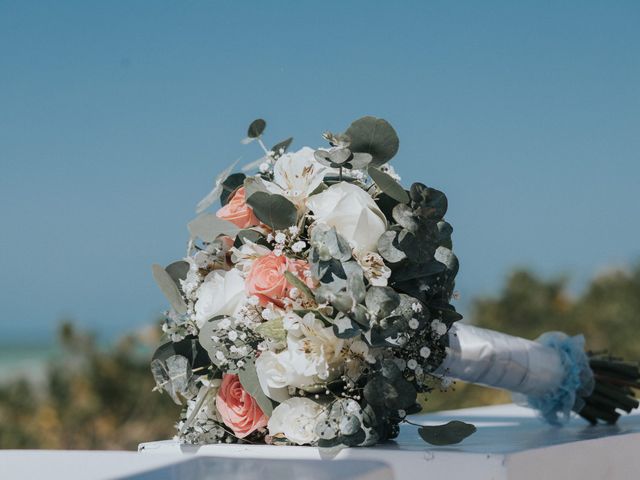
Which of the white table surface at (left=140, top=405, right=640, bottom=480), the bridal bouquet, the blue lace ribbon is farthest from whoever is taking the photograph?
the blue lace ribbon

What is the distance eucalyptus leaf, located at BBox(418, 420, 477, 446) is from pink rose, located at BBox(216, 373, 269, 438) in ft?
0.87

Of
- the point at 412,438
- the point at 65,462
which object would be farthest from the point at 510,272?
the point at 65,462

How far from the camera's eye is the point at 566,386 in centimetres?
202

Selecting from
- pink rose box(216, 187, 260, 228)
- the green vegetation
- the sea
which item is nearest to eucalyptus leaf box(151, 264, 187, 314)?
pink rose box(216, 187, 260, 228)

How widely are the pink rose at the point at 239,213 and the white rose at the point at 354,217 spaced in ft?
0.49

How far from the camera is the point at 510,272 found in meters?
7.78

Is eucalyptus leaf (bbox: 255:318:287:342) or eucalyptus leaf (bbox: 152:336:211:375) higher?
eucalyptus leaf (bbox: 255:318:287:342)

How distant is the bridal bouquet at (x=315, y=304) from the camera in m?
1.34

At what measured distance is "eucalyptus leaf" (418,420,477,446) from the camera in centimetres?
138

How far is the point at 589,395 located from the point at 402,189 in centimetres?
89

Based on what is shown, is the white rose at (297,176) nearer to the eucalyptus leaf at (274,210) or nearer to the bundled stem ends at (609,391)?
the eucalyptus leaf at (274,210)

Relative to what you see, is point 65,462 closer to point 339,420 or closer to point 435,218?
point 339,420

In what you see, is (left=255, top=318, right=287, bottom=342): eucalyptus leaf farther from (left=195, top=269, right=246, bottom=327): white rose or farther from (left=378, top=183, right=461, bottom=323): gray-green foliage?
(left=378, top=183, right=461, bottom=323): gray-green foliage

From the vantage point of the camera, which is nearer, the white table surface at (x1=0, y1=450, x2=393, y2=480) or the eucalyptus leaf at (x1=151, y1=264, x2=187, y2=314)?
the white table surface at (x1=0, y1=450, x2=393, y2=480)
